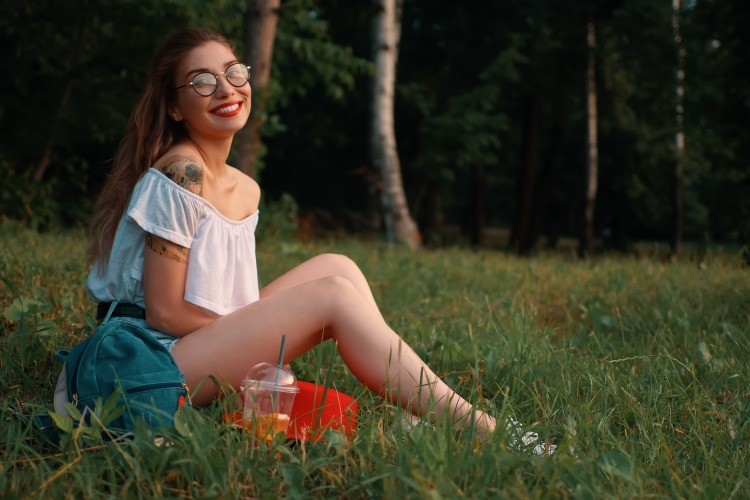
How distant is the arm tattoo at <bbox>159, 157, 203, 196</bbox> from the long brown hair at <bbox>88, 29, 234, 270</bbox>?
0.53 feet

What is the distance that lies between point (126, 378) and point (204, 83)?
114 centimetres

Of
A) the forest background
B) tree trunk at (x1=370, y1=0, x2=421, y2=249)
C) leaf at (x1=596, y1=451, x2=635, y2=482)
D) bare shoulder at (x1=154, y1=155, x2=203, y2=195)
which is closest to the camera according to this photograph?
leaf at (x1=596, y1=451, x2=635, y2=482)

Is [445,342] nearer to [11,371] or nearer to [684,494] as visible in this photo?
[684,494]

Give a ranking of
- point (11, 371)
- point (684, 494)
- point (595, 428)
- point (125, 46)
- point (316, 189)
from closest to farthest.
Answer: point (684, 494) < point (595, 428) < point (11, 371) < point (125, 46) < point (316, 189)

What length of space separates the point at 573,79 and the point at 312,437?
15.5m

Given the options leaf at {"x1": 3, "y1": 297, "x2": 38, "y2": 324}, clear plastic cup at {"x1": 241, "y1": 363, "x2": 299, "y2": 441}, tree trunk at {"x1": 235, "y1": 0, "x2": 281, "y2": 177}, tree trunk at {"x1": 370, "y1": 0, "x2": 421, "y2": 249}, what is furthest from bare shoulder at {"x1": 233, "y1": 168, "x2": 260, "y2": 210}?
tree trunk at {"x1": 370, "y1": 0, "x2": 421, "y2": 249}

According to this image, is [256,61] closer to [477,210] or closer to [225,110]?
[225,110]

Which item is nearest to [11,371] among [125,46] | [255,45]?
[255,45]

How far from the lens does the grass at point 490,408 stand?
1.90 m

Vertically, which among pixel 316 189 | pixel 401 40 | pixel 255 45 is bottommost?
pixel 316 189

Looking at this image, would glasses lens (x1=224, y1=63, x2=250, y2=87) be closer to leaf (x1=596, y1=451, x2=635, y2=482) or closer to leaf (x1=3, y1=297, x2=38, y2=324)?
leaf (x1=3, y1=297, x2=38, y2=324)

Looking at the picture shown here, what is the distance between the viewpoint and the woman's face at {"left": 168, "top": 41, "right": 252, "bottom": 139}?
111 inches

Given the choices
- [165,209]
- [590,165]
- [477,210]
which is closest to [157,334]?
[165,209]

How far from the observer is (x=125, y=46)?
8820mm
